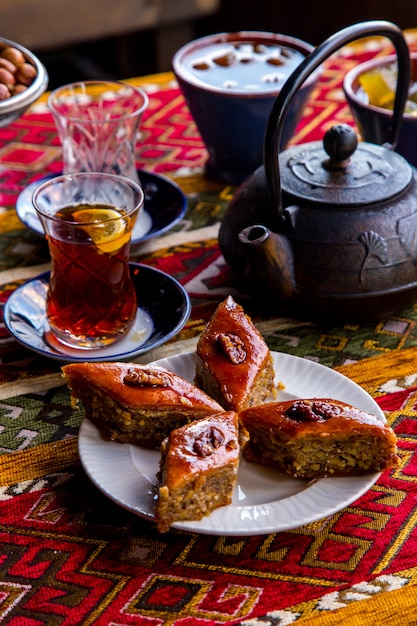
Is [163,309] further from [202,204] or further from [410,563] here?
[410,563]

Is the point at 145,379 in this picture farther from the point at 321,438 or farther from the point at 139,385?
the point at 321,438

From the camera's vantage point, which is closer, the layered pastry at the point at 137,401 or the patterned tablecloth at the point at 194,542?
the patterned tablecloth at the point at 194,542

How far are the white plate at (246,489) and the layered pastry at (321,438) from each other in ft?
0.06

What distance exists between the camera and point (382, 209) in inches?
53.1

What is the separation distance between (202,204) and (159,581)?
97cm

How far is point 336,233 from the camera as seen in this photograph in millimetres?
1328

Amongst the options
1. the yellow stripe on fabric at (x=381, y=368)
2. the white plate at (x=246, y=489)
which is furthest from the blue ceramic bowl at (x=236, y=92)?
the white plate at (x=246, y=489)

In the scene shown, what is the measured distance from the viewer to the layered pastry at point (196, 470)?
95 centimetres

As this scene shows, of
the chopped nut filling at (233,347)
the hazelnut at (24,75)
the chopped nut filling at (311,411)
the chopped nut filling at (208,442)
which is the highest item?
the hazelnut at (24,75)

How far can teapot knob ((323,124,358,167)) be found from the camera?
52.9 inches

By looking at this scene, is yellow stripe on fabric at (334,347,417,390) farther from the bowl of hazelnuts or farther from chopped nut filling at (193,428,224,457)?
the bowl of hazelnuts

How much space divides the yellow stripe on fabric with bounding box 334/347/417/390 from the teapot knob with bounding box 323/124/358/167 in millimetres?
317

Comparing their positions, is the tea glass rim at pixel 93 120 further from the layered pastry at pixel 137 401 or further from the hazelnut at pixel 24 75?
the layered pastry at pixel 137 401

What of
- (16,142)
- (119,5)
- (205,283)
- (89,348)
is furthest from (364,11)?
(89,348)
